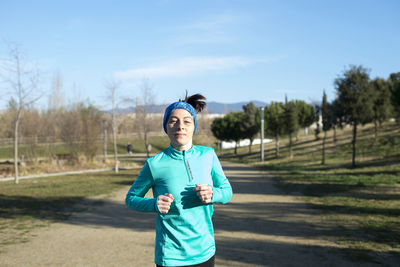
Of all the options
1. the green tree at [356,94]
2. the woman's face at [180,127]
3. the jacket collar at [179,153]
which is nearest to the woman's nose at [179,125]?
the woman's face at [180,127]

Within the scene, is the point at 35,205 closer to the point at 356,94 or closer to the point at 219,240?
the point at 219,240

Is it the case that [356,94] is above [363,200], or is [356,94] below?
above

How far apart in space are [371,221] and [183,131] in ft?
23.9

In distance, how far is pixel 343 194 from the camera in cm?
1239

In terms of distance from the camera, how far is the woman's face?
259 cm

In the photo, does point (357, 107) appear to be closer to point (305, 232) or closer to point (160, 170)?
point (305, 232)

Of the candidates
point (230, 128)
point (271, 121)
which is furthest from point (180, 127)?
point (230, 128)

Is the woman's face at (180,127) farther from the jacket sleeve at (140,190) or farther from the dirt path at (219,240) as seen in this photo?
the dirt path at (219,240)

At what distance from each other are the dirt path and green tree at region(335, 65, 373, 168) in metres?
10.4

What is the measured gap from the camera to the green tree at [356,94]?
19.2 metres

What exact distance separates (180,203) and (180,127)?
0.53m

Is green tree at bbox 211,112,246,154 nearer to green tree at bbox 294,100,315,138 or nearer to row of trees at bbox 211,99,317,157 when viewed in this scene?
row of trees at bbox 211,99,317,157

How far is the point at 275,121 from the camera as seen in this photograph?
36.2 meters

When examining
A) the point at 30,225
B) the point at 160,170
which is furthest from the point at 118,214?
the point at 160,170
